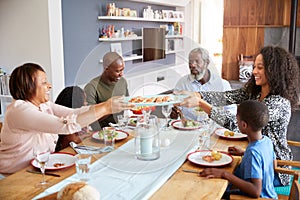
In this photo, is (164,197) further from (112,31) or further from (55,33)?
(112,31)

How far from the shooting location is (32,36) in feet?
11.3

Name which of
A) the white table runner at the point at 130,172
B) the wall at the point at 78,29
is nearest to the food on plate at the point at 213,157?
the white table runner at the point at 130,172

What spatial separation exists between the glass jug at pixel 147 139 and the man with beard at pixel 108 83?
16cm

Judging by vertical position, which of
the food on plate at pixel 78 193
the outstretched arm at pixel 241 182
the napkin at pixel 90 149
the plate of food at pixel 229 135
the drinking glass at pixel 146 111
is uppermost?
the drinking glass at pixel 146 111

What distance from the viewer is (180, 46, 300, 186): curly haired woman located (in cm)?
192

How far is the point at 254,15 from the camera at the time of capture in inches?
288

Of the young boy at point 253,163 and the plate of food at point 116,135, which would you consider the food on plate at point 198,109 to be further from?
the plate of food at point 116,135

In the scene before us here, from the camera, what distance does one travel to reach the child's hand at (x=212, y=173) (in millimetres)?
1503

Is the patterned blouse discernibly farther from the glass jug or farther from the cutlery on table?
the cutlery on table

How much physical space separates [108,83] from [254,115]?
68cm

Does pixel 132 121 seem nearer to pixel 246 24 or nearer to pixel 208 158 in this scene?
pixel 208 158

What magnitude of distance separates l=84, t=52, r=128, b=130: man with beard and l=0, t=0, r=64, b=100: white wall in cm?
189

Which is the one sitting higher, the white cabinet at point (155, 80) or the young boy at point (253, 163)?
the white cabinet at point (155, 80)

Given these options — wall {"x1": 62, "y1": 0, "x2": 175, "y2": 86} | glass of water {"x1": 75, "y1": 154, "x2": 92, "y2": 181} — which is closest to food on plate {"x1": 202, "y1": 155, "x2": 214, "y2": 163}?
glass of water {"x1": 75, "y1": 154, "x2": 92, "y2": 181}
